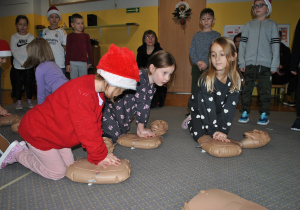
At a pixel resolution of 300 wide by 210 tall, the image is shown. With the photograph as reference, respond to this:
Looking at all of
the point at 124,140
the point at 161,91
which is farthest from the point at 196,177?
the point at 161,91

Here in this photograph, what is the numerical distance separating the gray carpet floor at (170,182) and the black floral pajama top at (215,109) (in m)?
0.18

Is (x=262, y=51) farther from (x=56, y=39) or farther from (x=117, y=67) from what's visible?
(x=56, y=39)

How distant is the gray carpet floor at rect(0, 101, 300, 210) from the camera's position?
0.92m

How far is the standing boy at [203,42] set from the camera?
2314 mm

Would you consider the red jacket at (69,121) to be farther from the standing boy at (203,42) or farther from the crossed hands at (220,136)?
the standing boy at (203,42)

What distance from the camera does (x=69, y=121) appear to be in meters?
1.05

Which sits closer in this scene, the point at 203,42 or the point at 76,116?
the point at 76,116

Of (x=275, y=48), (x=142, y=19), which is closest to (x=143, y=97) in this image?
(x=275, y=48)

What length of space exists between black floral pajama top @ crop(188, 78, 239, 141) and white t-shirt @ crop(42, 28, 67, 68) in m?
2.02

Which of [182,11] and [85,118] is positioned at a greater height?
[182,11]

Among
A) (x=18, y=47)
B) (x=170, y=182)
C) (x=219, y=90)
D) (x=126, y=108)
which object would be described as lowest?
(x=170, y=182)

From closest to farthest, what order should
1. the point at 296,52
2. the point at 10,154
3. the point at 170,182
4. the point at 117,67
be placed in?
the point at 117,67 → the point at 170,182 → the point at 10,154 → the point at 296,52

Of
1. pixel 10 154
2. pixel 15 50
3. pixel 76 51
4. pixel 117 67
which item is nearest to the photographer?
pixel 117 67

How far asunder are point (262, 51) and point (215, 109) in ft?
3.32
